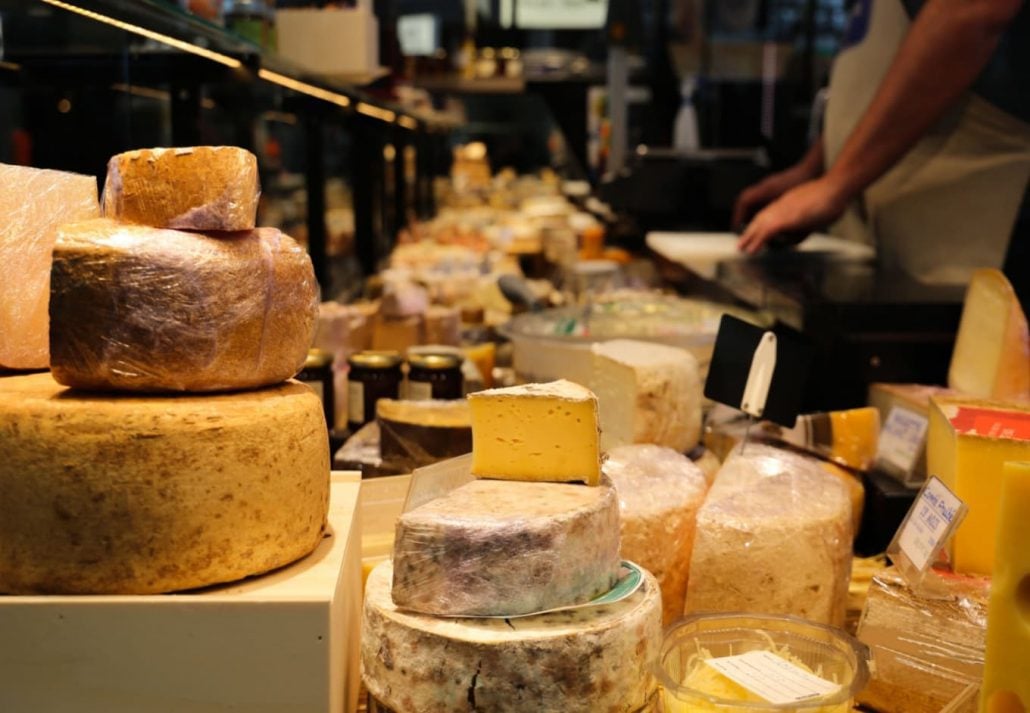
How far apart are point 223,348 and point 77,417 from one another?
6.7 inches

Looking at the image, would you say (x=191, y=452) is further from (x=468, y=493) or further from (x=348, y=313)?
(x=348, y=313)

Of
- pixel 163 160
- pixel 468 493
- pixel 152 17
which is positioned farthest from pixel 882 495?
pixel 152 17

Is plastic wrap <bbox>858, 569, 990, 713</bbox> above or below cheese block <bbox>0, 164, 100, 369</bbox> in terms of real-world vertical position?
below

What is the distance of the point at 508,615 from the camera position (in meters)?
1.21

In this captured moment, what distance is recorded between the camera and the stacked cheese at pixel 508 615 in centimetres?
117

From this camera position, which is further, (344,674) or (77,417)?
(344,674)

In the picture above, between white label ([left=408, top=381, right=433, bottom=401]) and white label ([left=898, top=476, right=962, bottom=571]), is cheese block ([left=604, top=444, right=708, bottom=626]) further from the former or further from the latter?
white label ([left=408, top=381, right=433, bottom=401])

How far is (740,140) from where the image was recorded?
22.9 ft

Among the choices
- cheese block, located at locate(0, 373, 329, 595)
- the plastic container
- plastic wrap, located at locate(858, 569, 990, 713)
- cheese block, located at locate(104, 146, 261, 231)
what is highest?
cheese block, located at locate(104, 146, 261, 231)

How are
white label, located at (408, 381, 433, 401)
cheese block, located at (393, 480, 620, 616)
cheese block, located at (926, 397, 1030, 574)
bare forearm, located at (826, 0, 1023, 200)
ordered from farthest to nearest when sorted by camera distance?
bare forearm, located at (826, 0, 1023, 200), white label, located at (408, 381, 433, 401), cheese block, located at (926, 397, 1030, 574), cheese block, located at (393, 480, 620, 616)

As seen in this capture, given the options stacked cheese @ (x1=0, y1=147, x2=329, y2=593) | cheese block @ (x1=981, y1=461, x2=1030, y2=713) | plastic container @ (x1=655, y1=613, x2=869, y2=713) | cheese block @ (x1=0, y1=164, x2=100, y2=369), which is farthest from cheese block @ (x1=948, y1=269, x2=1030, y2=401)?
cheese block @ (x1=0, y1=164, x2=100, y2=369)

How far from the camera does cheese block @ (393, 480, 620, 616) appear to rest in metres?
1.20

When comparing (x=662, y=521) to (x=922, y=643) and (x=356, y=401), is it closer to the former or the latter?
(x=922, y=643)

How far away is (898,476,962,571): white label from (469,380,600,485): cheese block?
1.67 ft
